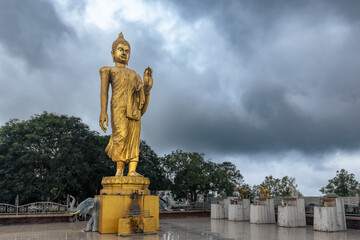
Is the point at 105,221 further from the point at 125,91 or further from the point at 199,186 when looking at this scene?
the point at 199,186

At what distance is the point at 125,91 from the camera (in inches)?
357

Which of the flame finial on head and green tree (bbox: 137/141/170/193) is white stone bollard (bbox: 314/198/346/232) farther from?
green tree (bbox: 137/141/170/193)

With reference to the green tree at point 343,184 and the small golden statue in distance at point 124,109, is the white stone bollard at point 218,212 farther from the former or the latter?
the green tree at point 343,184

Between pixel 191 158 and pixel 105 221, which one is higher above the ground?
pixel 191 158

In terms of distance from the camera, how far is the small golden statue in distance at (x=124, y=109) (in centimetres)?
892

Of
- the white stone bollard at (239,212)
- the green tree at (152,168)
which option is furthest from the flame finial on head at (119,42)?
the green tree at (152,168)

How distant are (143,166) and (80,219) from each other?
7.33 m

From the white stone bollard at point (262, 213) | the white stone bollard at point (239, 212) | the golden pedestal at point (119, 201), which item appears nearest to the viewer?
the golden pedestal at point (119, 201)

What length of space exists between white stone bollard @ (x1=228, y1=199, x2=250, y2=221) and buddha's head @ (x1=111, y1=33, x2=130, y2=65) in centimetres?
676

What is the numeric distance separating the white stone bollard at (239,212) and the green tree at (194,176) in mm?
6410

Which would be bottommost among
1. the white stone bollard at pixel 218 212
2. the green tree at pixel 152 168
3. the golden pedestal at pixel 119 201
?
the white stone bollard at pixel 218 212

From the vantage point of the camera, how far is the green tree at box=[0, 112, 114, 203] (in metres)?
15.5

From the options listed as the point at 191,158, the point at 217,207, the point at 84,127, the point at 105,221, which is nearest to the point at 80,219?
Result: the point at 105,221

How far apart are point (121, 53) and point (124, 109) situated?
1891 mm
